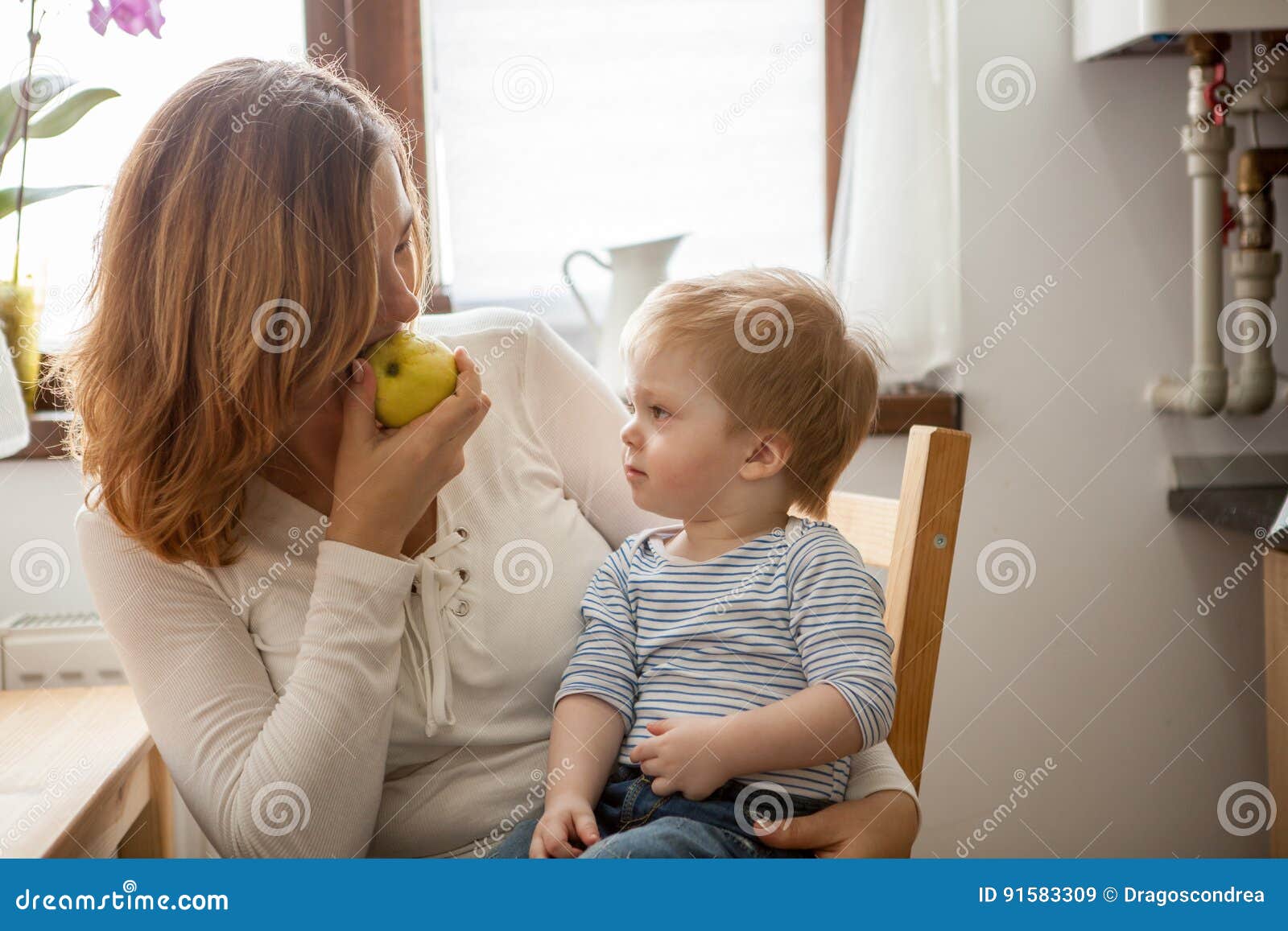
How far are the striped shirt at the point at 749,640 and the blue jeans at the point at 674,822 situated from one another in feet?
0.05

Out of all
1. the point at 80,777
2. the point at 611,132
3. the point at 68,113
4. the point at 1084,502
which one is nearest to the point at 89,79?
the point at 68,113

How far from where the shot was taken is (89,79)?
172 centimetres

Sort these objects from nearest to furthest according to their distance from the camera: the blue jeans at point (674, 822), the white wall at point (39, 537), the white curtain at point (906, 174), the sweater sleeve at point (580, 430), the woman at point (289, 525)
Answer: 1. the blue jeans at point (674, 822)
2. the woman at point (289, 525)
3. the sweater sleeve at point (580, 430)
4. the white wall at point (39, 537)
5. the white curtain at point (906, 174)

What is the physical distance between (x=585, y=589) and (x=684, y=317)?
0.28 meters

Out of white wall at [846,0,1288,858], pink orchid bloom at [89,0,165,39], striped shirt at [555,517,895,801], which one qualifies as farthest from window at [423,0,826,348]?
striped shirt at [555,517,895,801]

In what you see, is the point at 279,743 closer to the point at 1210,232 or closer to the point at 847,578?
the point at 847,578

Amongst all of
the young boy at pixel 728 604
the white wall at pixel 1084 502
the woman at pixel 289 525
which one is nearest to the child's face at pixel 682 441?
the young boy at pixel 728 604

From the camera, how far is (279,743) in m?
0.88

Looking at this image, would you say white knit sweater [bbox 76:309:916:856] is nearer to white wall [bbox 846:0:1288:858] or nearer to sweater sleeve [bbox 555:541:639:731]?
sweater sleeve [bbox 555:541:639:731]

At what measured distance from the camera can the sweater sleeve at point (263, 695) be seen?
0.88 metres

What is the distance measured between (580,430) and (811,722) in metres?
0.44

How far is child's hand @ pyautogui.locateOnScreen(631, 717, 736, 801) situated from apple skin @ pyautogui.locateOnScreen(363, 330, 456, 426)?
0.34m

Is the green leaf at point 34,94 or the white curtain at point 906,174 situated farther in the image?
the white curtain at point 906,174

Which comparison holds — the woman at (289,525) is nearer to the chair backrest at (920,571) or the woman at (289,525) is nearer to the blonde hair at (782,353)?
the chair backrest at (920,571)
